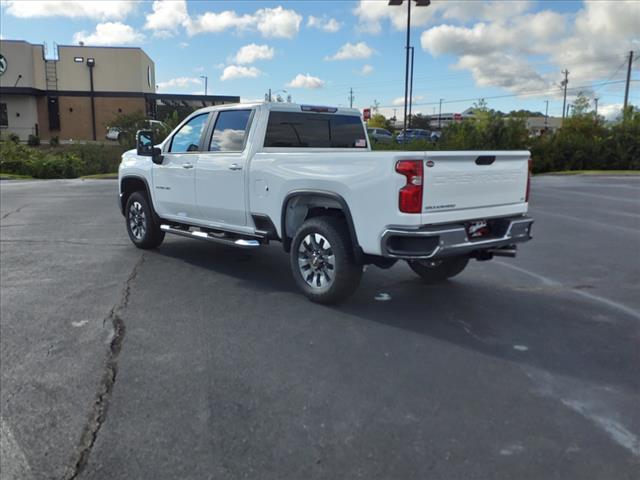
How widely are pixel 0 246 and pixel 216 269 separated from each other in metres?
3.76

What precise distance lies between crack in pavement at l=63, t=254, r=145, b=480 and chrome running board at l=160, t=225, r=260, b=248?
1.38 meters

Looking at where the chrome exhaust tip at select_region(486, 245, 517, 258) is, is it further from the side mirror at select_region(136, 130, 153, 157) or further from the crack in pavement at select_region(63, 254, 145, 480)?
the side mirror at select_region(136, 130, 153, 157)

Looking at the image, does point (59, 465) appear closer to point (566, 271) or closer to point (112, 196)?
point (566, 271)

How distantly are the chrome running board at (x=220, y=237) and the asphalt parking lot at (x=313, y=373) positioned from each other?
0.45 m

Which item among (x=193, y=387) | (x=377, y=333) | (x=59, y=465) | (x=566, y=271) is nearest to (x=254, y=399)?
(x=193, y=387)

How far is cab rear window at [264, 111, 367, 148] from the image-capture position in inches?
261

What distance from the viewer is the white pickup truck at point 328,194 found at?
4879 mm

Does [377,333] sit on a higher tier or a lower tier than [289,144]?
lower

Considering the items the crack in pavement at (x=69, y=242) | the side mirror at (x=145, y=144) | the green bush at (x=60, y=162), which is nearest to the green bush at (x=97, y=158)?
the green bush at (x=60, y=162)

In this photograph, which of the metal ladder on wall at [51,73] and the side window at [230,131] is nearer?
the side window at [230,131]

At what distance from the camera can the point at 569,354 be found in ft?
14.8

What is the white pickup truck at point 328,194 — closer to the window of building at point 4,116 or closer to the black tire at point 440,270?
the black tire at point 440,270

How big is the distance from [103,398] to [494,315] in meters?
3.53

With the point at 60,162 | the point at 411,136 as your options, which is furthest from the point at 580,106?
the point at 60,162
